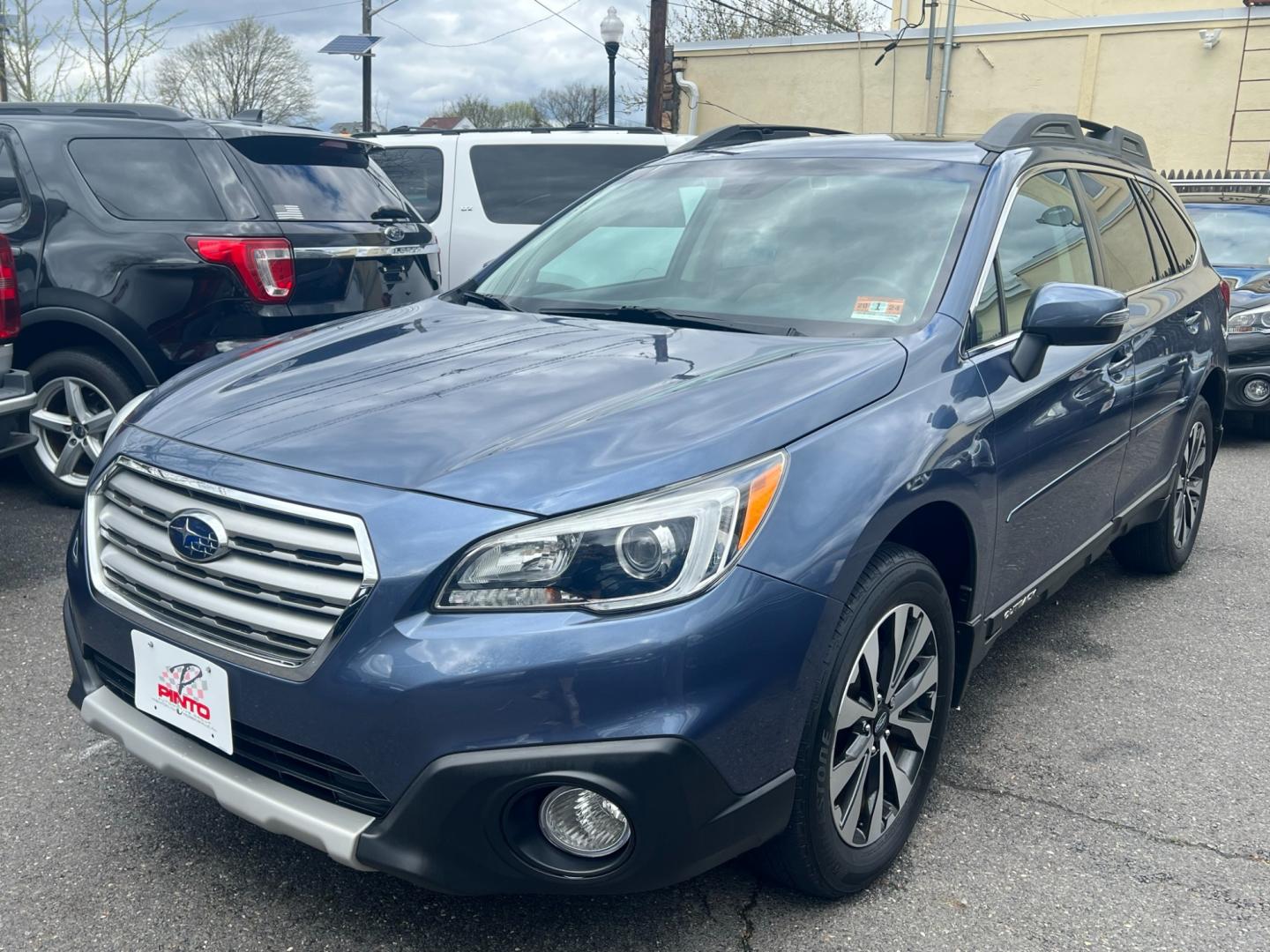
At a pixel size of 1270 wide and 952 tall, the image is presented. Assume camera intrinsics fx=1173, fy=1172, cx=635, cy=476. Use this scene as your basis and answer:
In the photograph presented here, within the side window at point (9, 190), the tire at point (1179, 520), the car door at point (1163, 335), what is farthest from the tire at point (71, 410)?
the tire at point (1179, 520)

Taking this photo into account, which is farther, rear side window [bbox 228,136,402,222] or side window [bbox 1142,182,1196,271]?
rear side window [bbox 228,136,402,222]

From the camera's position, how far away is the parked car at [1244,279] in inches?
319

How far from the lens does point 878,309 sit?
3031 mm

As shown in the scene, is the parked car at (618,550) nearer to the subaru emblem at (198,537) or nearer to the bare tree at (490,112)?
the subaru emblem at (198,537)

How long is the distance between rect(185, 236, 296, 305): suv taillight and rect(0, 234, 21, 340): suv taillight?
34.7 inches

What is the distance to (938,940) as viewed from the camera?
2.51 meters

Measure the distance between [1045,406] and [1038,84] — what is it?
68.4ft

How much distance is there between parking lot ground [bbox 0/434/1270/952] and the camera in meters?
2.49

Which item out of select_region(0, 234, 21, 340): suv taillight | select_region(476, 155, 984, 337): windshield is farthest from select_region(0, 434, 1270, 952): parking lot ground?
select_region(476, 155, 984, 337): windshield

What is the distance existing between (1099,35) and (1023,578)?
20780 millimetres

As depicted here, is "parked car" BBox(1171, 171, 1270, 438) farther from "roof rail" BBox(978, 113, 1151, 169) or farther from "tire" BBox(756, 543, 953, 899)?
"tire" BBox(756, 543, 953, 899)

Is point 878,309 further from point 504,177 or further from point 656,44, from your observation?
point 656,44

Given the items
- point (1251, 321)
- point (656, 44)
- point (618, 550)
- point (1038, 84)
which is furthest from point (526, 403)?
point (1038, 84)

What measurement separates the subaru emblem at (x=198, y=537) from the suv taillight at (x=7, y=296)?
103 inches
